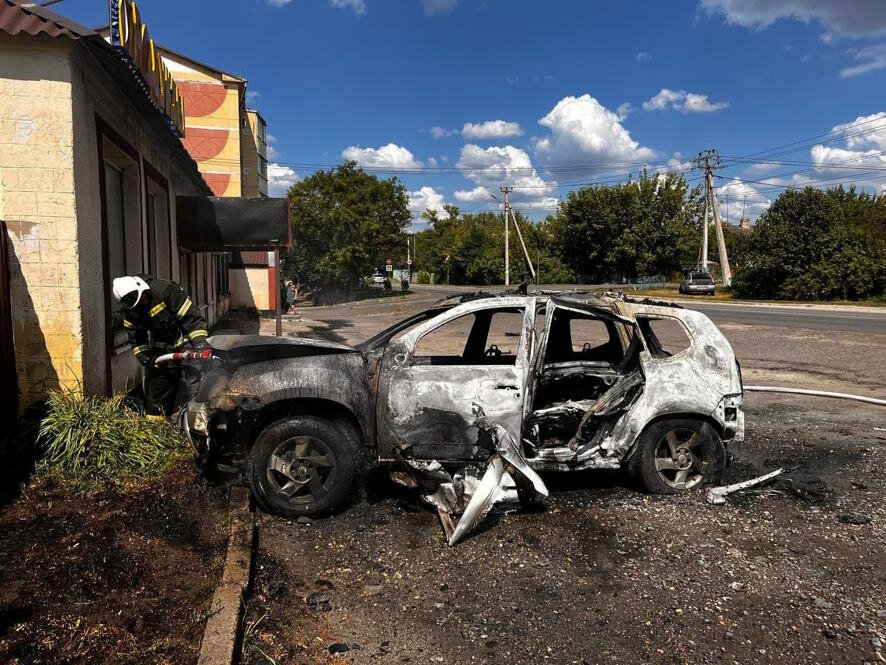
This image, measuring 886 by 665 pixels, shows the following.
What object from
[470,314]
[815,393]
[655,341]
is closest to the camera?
[470,314]

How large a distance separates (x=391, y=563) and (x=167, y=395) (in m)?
3.35

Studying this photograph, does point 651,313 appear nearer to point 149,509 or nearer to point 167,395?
point 149,509

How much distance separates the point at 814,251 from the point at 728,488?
32.2 metres

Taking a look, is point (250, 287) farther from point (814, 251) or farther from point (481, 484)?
point (814, 251)

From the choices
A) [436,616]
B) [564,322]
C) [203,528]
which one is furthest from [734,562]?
[203,528]

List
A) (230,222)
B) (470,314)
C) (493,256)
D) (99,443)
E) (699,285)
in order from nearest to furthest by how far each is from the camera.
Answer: (470,314) < (99,443) < (230,222) < (699,285) < (493,256)

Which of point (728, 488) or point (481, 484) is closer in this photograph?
point (481, 484)

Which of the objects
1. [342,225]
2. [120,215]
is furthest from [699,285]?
[120,215]

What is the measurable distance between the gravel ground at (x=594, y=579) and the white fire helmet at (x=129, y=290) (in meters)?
2.56

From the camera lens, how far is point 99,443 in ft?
16.5

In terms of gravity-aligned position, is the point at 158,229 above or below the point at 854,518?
above

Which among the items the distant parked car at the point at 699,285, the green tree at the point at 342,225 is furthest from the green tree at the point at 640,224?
the green tree at the point at 342,225

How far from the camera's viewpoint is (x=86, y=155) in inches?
235

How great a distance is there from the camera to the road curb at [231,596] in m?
2.71
